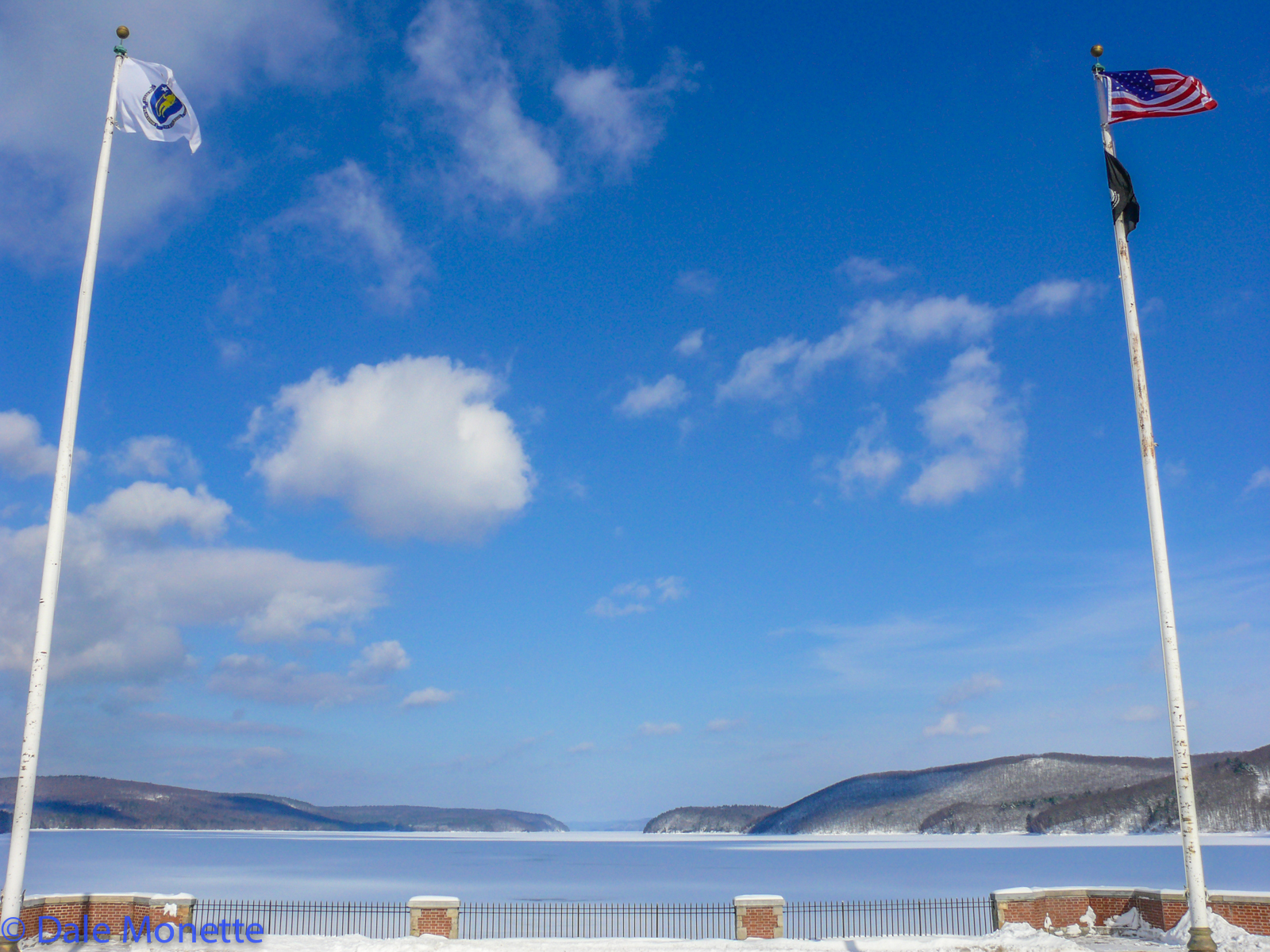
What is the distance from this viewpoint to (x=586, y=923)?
56.4 m

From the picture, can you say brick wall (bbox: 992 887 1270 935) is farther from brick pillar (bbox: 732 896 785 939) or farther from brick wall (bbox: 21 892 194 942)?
brick wall (bbox: 21 892 194 942)

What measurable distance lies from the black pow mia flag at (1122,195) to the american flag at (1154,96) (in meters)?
1.01

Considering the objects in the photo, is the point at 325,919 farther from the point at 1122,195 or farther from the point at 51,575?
the point at 1122,195

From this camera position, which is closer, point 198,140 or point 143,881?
point 198,140

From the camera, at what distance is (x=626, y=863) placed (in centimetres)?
13950

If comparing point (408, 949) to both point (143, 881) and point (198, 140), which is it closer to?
point (198, 140)

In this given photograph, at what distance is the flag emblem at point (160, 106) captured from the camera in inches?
855

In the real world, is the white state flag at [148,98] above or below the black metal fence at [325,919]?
above

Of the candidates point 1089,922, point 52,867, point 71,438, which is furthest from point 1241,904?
point 52,867

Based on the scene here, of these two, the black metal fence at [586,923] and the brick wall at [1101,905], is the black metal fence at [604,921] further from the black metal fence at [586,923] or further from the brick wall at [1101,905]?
the brick wall at [1101,905]

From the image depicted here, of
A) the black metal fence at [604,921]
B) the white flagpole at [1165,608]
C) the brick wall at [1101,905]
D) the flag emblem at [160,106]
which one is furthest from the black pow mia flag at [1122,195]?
the black metal fence at [604,921]

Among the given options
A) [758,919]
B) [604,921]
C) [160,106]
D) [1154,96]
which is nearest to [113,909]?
[758,919]

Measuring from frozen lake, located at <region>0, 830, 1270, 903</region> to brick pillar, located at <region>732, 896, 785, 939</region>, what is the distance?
137ft

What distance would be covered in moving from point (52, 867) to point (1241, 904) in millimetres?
121862
